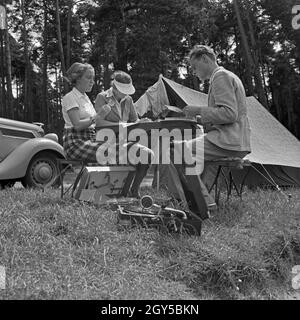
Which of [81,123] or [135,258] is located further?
→ [81,123]

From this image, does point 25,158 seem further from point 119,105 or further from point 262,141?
point 262,141

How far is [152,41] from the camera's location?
16.7 m

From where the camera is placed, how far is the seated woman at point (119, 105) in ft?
11.8

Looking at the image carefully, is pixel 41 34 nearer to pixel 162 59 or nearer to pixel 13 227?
pixel 162 59

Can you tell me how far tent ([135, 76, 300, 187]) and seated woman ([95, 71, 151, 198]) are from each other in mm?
2536

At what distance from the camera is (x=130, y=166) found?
11.3 ft

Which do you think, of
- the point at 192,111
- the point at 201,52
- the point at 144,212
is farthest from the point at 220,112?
the point at 144,212

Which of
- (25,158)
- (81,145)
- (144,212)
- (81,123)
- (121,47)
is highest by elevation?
(121,47)

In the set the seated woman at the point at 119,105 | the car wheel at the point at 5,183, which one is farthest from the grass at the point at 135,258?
A: the car wheel at the point at 5,183

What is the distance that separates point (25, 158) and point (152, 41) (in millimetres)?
12195

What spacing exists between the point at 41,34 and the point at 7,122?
22.3 m

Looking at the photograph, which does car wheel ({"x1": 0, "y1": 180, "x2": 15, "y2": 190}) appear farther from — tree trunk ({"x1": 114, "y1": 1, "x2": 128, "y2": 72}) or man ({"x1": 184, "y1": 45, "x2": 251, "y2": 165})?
tree trunk ({"x1": 114, "y1": 1, "x2": 128, "y2": 72})

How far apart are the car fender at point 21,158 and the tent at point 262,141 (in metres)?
2.88
